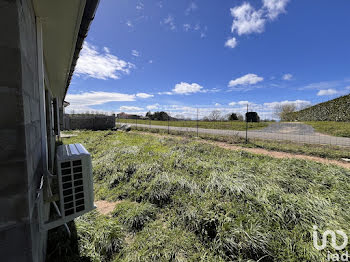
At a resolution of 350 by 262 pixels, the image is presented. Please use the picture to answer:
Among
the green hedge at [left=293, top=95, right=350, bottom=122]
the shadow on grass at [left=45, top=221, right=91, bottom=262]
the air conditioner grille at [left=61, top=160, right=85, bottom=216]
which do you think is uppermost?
the green hedge at [left=293, top=95, right=350, bottom=122]

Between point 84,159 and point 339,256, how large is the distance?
3013 mm

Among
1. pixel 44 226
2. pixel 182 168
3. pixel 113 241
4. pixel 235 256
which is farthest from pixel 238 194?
pixel 44 226

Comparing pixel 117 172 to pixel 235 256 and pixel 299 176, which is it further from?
pixel 299 176

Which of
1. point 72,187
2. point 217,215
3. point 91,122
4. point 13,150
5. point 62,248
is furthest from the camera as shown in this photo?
point 91,122

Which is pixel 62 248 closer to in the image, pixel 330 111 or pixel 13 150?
pixel 13 150

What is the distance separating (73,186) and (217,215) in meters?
2.00

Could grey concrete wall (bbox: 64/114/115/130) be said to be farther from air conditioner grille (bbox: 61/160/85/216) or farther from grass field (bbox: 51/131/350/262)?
air conditioner grille (bbox: 61/160/85/216)

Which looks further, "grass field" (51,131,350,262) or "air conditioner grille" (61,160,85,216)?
"grass field" (51,131,350,262)

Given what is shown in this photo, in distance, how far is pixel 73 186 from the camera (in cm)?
144

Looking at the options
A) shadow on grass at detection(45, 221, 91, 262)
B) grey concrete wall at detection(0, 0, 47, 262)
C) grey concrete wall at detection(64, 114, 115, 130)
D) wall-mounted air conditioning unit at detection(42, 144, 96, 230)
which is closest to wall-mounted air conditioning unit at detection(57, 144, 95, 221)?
wall-mounted air conditioning unit at detection(42, 144, 96, 230)

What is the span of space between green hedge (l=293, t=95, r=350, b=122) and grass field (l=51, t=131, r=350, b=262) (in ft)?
45.6

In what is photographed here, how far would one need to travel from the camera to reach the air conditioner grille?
4.60 feet

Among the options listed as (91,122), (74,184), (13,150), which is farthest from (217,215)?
(91,122)

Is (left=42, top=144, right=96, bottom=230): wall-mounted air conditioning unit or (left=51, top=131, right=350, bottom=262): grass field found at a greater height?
(left=42, top=144, right=96, bottom=230): wall-mounted air conditioning unit
